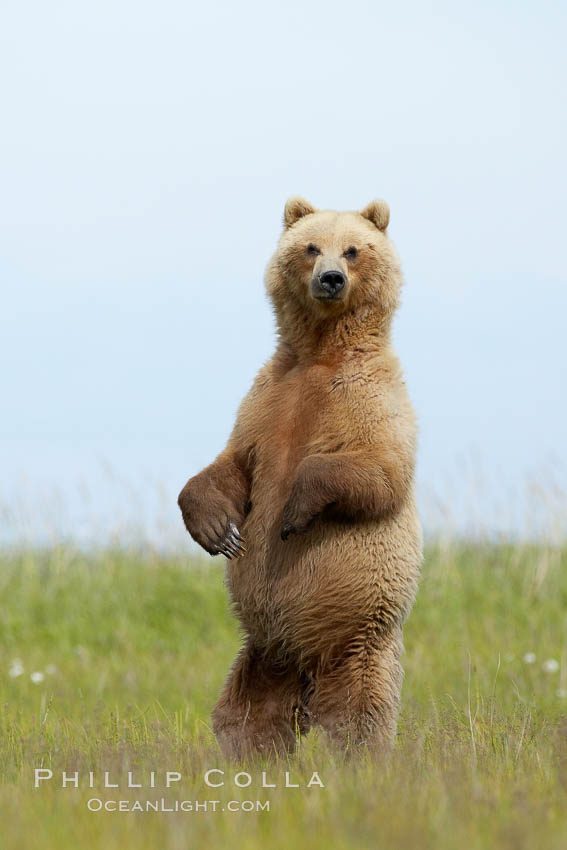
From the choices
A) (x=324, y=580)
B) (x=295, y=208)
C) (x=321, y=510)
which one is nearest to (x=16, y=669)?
(x=324, y=580)

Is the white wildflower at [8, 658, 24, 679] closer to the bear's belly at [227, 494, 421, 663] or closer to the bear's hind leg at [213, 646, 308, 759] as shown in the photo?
the bear's hind leg at [213, 646, 308, 759]

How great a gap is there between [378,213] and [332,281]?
0.65m

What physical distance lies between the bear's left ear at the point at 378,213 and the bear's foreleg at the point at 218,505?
128 cm

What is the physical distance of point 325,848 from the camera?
301 cm

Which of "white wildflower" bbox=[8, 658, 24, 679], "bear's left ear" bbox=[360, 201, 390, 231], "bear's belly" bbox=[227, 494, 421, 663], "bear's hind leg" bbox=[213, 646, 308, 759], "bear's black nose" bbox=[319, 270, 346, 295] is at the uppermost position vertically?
"bear's left ear" bbox=[360, 201, 390, 231]

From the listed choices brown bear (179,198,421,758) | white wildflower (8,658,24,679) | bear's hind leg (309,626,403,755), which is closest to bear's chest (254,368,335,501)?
brown bear (179,198,421,758)

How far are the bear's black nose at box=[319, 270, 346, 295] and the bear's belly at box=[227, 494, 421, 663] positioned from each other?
96 cm

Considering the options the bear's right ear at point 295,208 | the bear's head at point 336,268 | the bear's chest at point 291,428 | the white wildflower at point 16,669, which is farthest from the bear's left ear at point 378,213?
the white wildflower at point 16,669

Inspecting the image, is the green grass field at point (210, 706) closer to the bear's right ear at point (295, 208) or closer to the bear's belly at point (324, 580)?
the bear's belly at point (324, 580)

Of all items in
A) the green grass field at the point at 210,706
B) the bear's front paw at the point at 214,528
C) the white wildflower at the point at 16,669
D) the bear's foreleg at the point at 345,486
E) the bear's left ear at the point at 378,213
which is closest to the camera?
the green grass field at the point at 210,706

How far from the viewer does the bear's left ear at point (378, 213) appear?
16.8 feet

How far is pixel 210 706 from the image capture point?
7.15 m

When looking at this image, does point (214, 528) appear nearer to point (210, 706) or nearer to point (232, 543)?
point (232, 543)

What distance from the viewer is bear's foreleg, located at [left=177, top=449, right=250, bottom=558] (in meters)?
4.69
